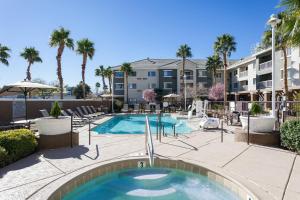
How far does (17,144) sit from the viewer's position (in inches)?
256

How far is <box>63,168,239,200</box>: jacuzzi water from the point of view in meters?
5.22

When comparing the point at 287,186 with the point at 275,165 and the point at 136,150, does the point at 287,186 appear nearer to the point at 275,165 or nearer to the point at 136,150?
the point at 275,165

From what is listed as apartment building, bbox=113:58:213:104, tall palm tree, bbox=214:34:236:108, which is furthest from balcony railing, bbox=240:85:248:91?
tall palm tree, bbox=214:34:236:108

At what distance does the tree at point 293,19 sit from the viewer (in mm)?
8077

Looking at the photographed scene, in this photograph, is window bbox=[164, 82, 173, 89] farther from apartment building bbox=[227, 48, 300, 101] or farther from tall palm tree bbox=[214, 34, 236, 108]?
tall palm tree bbox=[214, 34, 236, 108]

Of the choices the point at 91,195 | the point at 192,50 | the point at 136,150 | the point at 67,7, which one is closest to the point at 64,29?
the point at 67,7

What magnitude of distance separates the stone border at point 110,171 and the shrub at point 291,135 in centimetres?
341

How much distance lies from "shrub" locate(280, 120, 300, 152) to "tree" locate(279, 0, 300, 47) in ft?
10.8

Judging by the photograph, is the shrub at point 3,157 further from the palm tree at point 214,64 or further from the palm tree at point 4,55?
the palm tree at point 214,64

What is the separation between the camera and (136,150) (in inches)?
304

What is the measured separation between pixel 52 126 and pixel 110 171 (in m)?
3.15

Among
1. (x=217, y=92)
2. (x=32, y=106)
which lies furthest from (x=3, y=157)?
(x=217, y=92)

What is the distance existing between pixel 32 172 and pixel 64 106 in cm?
1870

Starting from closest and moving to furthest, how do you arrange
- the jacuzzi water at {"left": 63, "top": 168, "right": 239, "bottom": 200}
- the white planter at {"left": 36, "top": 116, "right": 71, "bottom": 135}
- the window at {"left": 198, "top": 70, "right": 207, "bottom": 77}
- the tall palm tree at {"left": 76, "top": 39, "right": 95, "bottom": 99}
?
the jacuzzi water at {"left": 63, "top": 168, "right": 239, "bottom": 200} < the white planter at {"left": 36, "top": 116, "right": 71, "bottom": 135} < the tall palm tree at {"left": 76, "top": 39, "right": 95, "bottom": 99} < the window at {"left": 198, "top": 70, "right": 207, "bottom": 77}
